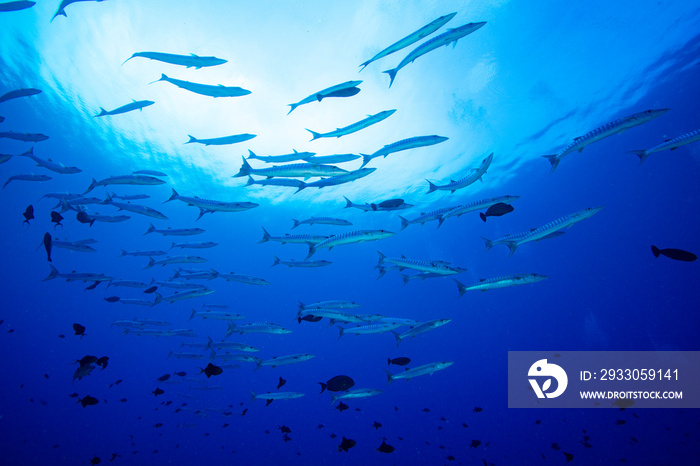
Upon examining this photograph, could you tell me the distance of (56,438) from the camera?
32125 mm

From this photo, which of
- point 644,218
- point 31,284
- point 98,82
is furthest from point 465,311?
point 31,284

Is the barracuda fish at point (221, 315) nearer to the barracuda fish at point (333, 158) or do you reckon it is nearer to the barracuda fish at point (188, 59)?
the barracuda fish at point (333, 158)

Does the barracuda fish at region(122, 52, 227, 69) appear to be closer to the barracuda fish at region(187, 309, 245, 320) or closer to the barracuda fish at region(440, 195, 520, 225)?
the barracuda fish at region(440, 195, 520, 225)

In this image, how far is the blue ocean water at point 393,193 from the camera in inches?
599

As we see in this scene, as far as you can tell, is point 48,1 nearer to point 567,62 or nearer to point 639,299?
point 567,62

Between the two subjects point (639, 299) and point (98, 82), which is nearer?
point (98, 82)

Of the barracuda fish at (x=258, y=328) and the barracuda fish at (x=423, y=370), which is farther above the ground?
the barracuda fish at (x=258, y=328)

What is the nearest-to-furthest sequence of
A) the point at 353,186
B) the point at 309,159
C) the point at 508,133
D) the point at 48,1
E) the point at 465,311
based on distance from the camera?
the point at 309,159
the point at 48,1
the point at 508,133
the point at 353,186
the point at 465,311

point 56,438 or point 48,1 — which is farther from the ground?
point 48,1

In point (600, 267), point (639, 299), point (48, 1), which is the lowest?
point (639, 299)

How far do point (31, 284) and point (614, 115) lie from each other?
219 ft

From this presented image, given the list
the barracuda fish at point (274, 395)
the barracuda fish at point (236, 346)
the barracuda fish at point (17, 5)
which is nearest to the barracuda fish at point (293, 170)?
the barracuda fish at point (17, 5)

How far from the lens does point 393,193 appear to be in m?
27.9

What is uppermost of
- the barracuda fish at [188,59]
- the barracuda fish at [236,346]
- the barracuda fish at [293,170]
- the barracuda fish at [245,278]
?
the barracuda fish at [188,59]
